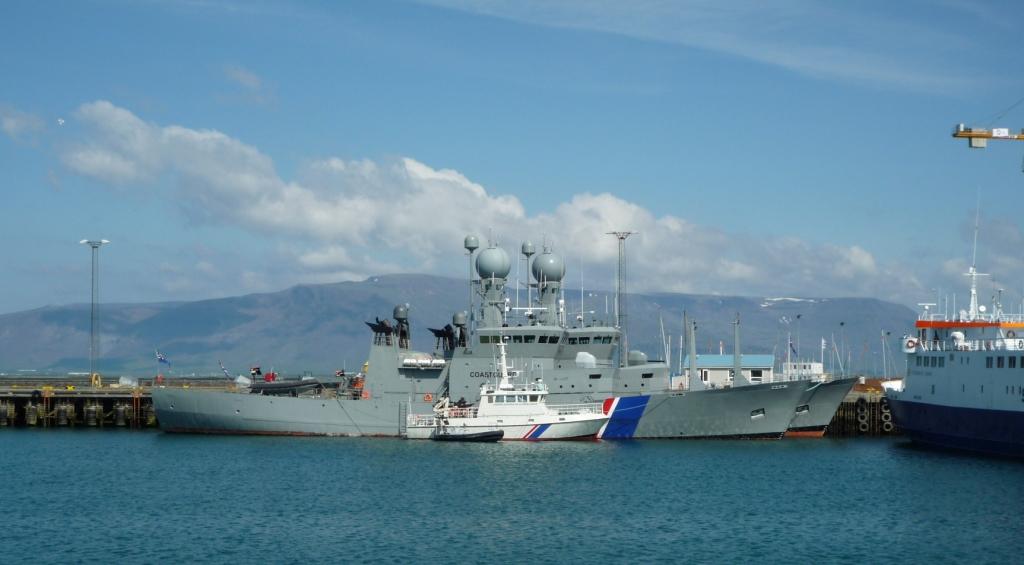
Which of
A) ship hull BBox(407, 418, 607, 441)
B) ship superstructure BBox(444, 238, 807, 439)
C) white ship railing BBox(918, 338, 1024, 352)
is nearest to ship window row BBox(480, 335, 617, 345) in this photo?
ship superstructure BBox(444, 238, 807, 439)

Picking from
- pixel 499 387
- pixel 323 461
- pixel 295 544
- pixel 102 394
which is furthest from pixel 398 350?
pixel 295 544

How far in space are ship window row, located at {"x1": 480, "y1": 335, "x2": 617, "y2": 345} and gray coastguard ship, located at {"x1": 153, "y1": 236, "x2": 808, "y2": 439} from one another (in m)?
0.05

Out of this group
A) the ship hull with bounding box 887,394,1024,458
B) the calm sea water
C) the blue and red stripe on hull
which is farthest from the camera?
the blue and red stripe on hull

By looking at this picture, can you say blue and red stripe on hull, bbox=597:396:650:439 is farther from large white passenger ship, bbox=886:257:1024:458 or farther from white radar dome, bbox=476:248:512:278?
large white passenger ship, bbox=886:257:1024:458

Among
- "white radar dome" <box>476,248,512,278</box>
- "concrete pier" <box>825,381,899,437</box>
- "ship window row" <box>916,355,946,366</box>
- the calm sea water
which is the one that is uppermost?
"white radar dome" <box>476,248,512,278</box>

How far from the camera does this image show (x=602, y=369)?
180 feet

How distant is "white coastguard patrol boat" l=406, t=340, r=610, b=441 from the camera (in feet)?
171

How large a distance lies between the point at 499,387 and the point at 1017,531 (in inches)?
967

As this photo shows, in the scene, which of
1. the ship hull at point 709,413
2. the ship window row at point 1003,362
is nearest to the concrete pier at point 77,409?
the ship hull at point 709,413

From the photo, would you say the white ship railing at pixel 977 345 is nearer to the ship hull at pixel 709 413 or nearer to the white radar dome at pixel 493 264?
the ship hull at pixel 709 413

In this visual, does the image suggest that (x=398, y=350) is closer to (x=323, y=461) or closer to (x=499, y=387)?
(x=499, y=387)

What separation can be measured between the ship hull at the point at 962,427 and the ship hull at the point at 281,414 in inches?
961

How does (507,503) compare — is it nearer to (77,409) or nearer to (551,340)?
(551,340)

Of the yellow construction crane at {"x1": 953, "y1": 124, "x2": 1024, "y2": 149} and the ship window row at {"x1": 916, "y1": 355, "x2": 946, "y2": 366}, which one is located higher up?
the yellow construction crane at {"x1": 953, "y1": 124, "x2": 1024, "y2": 149}
